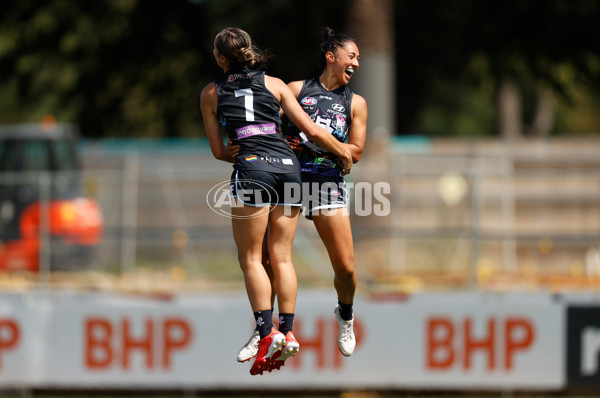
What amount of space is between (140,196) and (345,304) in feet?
67.2

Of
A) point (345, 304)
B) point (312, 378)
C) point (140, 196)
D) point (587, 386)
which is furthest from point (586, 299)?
point (140, 196)

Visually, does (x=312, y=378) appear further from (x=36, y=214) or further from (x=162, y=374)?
(x=36, y=214)

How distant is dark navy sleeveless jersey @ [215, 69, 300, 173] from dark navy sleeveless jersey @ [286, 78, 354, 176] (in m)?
0.17

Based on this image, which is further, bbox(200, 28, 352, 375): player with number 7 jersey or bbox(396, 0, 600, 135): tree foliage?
bbox(396, 0, 600, 135): tree foliage

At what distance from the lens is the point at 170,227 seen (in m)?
27.5

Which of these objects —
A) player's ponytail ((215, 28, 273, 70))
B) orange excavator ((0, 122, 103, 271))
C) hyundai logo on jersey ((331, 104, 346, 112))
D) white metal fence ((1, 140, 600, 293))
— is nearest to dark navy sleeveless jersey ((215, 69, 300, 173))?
player's ponytail ((215, 28, 273, 70))

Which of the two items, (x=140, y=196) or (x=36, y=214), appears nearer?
(x=36, y=214)

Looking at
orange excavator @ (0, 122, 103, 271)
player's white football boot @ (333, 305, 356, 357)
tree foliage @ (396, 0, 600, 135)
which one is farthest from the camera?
tree foliage @ (396, 0, 600, 135)

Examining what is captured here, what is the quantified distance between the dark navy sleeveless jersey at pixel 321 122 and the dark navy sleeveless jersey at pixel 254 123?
17cm

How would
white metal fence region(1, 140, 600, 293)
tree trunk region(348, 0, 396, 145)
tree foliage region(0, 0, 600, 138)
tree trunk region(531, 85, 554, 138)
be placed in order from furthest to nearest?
tree trunk region(531, 85, 554, 138), tree foliage region(0, 0, 600, 138), white metal fence region(1, 140, 600, 293), tree trunk region(348, 0, 396, 145)

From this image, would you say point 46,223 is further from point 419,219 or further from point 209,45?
point 209,45

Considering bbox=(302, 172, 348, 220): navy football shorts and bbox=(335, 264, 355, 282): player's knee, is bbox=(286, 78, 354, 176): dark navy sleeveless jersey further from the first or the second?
bbox=(335, 264, 355, 282): player's knee

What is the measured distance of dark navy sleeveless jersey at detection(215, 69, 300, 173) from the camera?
5.70 m

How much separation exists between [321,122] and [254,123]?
0.42 metres
